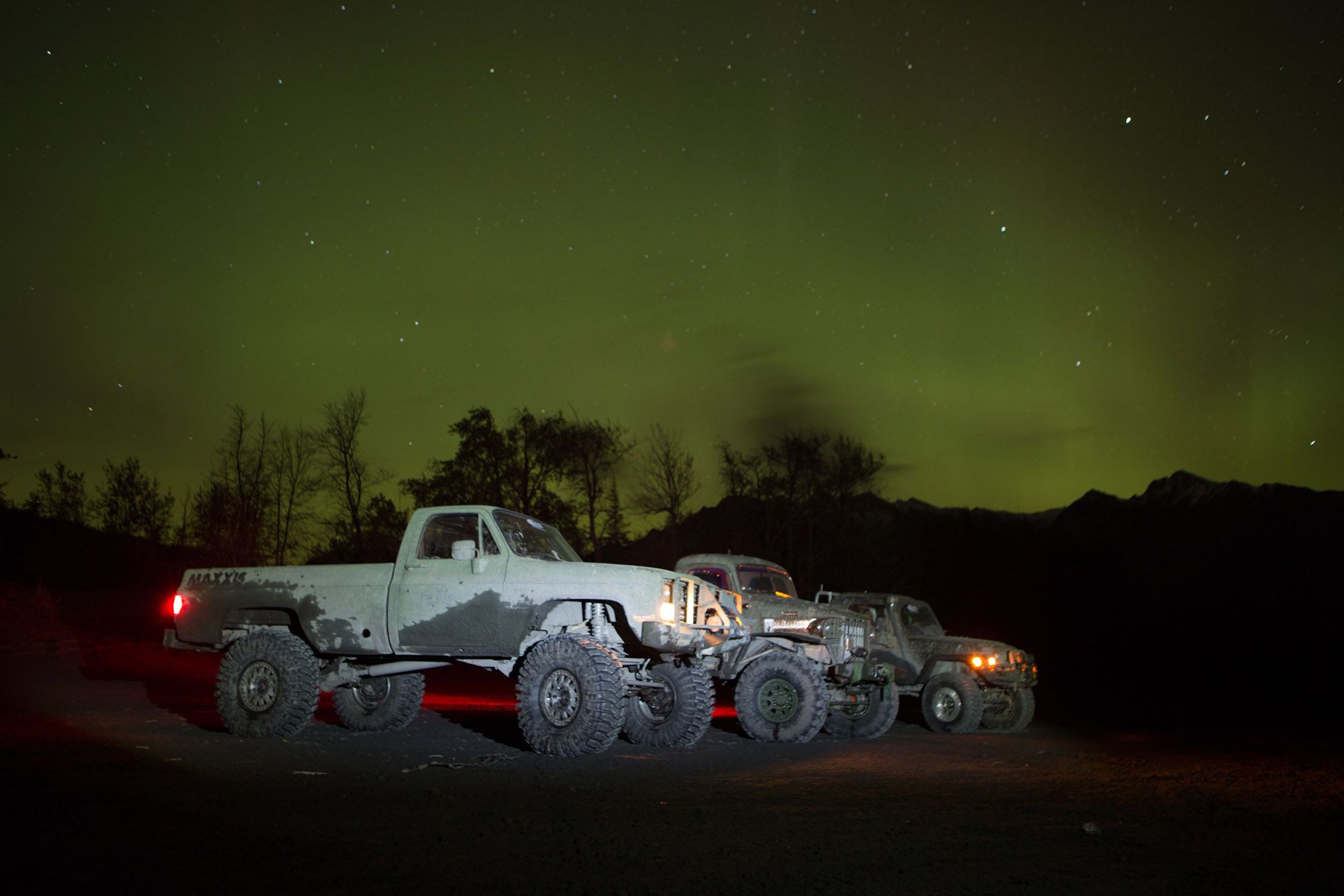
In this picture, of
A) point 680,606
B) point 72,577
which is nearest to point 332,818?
point 680,606

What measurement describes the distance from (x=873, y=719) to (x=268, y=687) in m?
8.07

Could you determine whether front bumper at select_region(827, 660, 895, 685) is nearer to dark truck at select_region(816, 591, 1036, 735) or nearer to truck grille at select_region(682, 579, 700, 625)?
dark truck at select_region(816, 591, 1036, 735)

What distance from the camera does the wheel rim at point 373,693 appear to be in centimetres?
1331

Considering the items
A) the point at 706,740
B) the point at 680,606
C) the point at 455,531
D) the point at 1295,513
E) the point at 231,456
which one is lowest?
the point at 706,740

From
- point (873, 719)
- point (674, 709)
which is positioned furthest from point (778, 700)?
point (873, 719)

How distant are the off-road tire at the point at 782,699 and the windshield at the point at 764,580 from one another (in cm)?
219

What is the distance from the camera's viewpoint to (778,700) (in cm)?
1307

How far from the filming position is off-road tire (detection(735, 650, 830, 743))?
12805 mm

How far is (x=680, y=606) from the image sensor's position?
35.5ft

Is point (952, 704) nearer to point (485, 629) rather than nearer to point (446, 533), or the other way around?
point (485, 629)

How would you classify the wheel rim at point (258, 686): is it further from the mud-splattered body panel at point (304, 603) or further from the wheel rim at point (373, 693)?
the wheel rim at point (373, 693)

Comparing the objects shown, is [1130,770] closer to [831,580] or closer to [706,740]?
[706,740]

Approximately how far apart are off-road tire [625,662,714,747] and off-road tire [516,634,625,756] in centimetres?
126

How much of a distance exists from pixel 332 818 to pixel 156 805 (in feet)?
4.43
